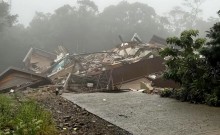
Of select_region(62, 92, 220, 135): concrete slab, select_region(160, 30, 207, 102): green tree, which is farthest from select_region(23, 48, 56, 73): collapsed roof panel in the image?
select_region(160, 30, 207, 102): green tree

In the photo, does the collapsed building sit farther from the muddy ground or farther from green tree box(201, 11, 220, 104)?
the muddy ground

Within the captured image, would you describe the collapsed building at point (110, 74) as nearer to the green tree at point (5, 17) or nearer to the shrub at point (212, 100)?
the shrub at point (212, 100)

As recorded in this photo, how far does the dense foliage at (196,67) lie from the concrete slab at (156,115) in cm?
47

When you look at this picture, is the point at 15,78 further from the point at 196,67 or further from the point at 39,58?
the point at 196,67

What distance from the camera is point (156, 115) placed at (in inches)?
316

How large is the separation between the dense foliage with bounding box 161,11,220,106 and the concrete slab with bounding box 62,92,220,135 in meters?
0.47

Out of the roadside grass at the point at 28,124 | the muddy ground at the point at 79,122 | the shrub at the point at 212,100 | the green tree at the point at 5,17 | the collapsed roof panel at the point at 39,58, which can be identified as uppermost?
the green tree at the point at 5,17

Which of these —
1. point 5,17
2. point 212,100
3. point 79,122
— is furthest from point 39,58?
point 79,122

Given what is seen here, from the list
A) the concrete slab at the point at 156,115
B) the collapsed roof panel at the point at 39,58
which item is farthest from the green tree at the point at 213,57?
the collapsed roof panel at the point at 39,58

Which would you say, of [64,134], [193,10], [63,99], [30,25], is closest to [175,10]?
[193,10]

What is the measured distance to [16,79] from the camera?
24031 millimetres

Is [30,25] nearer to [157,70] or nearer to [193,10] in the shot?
[193,10]

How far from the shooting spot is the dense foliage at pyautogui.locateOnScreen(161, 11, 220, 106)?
9695mm

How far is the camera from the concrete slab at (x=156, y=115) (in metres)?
6.53
